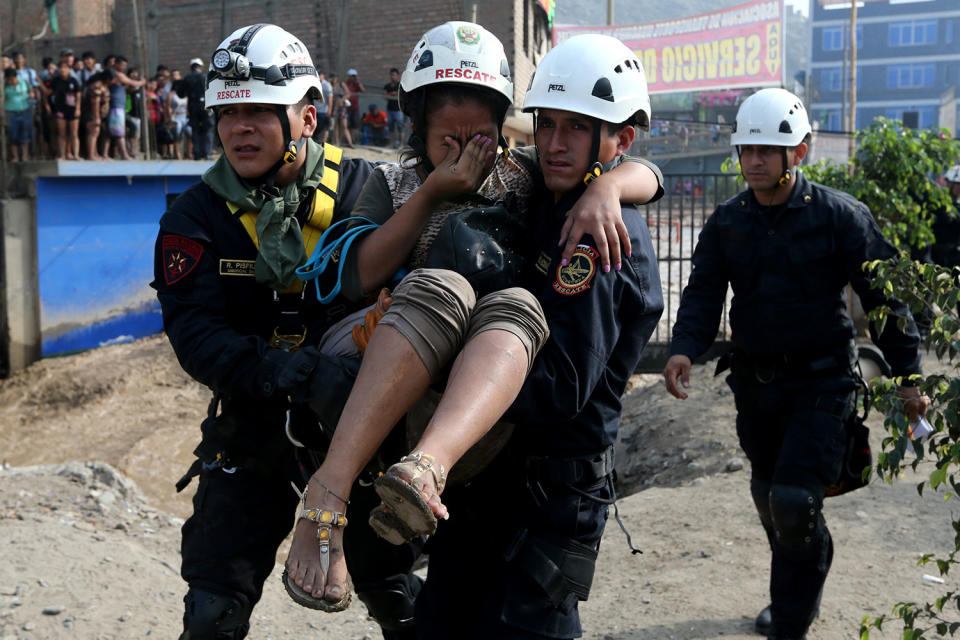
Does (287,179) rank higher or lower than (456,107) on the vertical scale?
lower

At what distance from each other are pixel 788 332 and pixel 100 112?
12997mm

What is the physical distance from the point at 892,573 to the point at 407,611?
3.12 metres

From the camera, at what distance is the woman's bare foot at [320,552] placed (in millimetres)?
2168

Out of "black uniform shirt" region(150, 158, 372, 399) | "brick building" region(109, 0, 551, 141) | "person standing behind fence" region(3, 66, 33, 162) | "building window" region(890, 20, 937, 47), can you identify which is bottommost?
"black uniform shirt" region(150, 158, 372, 399)

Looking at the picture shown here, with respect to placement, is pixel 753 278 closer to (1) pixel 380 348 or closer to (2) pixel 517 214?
(2) pixel 517 214

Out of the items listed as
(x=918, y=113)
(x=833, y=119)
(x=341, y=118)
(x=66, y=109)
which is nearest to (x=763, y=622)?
(x=66, y=109)

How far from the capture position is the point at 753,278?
14.8 feet

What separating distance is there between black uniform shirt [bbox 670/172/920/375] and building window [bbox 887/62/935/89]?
64446 mm

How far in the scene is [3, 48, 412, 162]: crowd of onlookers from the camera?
1390 centimetres

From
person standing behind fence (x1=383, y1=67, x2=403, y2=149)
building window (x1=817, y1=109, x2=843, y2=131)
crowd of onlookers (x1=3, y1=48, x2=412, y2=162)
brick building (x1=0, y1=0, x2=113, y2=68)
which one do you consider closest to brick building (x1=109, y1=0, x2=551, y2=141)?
brick building (x1=0, y1=0, x2=113, y2=68)

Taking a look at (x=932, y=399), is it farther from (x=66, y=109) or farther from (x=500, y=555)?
(x=66, y=109)

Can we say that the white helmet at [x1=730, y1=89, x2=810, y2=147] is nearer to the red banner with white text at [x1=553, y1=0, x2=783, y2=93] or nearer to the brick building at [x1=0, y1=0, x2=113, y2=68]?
the red banner with white text at [x1=553, y1=0, x2=783, y2=93]

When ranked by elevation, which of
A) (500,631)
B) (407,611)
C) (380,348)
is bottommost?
(407,611)

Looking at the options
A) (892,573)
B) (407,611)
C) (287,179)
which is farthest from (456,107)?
(892,573)
